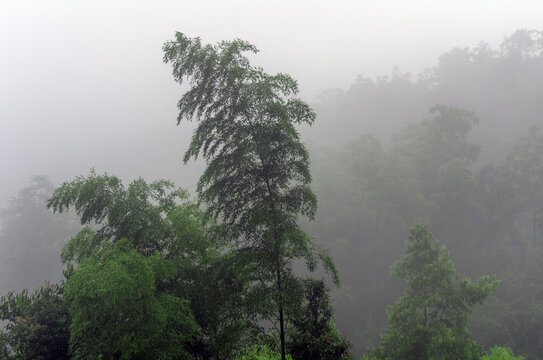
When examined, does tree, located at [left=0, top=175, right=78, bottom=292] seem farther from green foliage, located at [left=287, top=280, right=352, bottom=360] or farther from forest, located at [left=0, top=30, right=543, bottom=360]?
green foliage, located at [left=287, top=280, right=352, bottom=360]

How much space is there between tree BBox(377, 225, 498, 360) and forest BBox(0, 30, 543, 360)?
0.07 m

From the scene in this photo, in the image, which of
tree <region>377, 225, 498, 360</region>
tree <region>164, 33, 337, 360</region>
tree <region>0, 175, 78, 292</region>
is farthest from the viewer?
tree <region>0, 175, 78, 292</region>

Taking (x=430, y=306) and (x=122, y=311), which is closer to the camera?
(x=122, y=311)

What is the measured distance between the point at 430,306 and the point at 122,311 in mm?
12616

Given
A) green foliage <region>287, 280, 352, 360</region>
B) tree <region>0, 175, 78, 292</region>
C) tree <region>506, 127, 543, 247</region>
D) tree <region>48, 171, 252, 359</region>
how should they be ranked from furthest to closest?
tree <region>0, 175, 78, 292</region> < tree <region>506, 127, 543, 247</region> < green foliage <region>287, 280, 352, 360</region> < tree <region>48, 171, 252, 359</region>

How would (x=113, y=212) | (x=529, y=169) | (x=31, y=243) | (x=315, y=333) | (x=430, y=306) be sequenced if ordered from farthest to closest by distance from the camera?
(x=31, y=243) < (x=529, y=169) < (x=430, y=306) < (x=315, y=333) < (x=113, y=212)

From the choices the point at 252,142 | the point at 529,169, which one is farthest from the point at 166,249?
the point at 529,169

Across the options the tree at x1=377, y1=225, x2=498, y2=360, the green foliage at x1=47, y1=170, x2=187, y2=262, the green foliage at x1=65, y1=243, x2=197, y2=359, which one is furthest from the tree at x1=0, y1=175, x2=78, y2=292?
the tree at x1=377, y1=225, x2=498, y2=360

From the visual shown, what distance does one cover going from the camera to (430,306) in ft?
45.4

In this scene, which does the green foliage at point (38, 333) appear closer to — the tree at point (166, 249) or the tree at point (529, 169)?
the tree at point (166, 249)

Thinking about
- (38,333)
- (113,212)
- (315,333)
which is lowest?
(38,333)

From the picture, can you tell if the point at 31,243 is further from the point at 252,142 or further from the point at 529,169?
the point at 529,169

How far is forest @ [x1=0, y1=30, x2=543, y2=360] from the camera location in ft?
21.7

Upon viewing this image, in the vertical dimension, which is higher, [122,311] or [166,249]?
[166,249]
